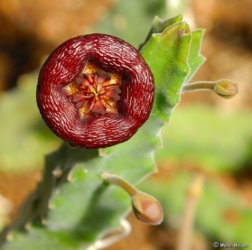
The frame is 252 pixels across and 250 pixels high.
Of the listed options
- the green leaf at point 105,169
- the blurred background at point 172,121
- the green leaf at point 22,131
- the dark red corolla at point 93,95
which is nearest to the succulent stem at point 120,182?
the green leaf at point 105,169

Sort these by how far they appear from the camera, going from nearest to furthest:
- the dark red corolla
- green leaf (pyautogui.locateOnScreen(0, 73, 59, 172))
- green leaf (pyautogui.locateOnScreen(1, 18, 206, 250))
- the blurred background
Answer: the dark red corolla, green leaf (pyautogui.locateOnScreen(1, 18, 206, 250)), the blurred background, green leaf (pyautogui.locateOnScreen(0, 73, 59, 172))

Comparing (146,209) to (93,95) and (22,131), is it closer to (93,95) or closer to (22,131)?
(93,95)

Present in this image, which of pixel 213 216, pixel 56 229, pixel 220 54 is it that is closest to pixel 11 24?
pixel 220 54

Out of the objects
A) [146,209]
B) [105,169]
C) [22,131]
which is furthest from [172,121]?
[146,209]

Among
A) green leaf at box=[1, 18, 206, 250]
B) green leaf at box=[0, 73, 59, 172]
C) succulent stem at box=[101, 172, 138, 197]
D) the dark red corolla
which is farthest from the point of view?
green leaf at box=[0, 73, 59, 172]

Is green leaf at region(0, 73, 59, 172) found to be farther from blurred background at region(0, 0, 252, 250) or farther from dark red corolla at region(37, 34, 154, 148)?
dark red corolla at region(37, 34, 154, 148)

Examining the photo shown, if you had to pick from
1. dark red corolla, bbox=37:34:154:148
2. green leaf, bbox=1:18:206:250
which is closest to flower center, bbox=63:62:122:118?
dark red corolla, bbox=37:34:154:148

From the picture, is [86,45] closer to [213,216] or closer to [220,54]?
[213,216]
